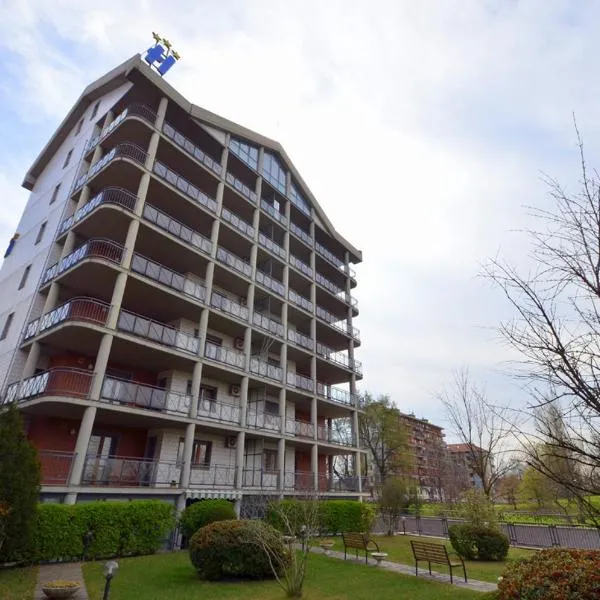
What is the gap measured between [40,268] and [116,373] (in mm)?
7440

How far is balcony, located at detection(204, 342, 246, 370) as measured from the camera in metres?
21.0

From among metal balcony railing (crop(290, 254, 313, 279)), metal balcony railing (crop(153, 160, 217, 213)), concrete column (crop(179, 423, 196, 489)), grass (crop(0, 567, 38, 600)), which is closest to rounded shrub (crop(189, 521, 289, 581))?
grass (crop(0, 567, 38, 600))

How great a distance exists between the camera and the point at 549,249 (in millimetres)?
5258

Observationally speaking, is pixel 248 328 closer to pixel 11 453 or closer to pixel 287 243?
pixel 287 243

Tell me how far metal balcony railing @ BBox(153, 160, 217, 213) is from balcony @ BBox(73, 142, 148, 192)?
34.0 inches

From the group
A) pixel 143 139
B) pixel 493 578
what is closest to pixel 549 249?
pixel 493 578

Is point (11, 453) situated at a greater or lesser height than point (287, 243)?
lesser

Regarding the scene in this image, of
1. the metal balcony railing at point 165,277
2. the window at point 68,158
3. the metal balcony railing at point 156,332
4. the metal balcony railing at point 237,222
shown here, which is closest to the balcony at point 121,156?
the window at point 68,158

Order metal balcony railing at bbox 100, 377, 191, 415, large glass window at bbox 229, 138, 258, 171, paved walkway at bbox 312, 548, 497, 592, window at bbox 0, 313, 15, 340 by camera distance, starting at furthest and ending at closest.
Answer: large glass window at bbox 229, 138, 258, 171 < window at bbox 0, 313, 15, 340 < metal balcony railing at bbox 100, 377, 191, 415 < paved walkway at bbox 312, 548, 497, 592

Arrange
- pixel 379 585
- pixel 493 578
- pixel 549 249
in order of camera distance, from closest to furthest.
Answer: pixel 549 249, pixel 379 585, pixel 493 578

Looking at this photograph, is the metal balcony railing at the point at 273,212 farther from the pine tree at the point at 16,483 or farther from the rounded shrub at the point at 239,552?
the rounded shrub at the point at 239,552

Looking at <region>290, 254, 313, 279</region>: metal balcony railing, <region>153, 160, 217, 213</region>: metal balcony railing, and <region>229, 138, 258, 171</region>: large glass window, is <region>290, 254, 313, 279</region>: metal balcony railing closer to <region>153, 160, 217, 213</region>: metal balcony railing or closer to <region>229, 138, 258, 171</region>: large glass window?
<region>229, 138, 258, 171</region>: large glass window

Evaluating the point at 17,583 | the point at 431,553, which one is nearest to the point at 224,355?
the point at 17,583

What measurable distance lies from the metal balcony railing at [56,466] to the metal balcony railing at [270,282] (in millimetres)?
14333
